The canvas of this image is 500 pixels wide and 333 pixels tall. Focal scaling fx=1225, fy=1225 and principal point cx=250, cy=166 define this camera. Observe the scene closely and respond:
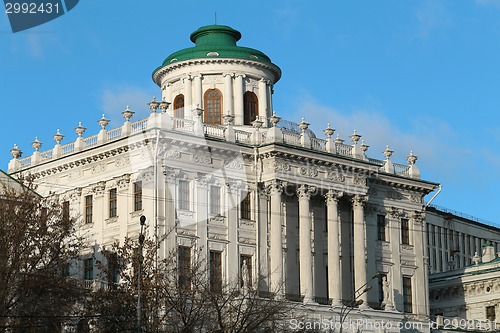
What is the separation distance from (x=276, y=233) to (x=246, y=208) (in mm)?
2244

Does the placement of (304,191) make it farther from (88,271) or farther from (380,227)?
(88,271)

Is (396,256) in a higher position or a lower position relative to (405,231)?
lower

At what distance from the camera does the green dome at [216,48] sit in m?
74.6

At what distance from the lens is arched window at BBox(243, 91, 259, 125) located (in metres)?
74.8

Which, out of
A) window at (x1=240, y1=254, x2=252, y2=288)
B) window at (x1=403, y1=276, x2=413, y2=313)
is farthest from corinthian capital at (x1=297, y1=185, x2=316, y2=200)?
window at (x1=403, y1=276, x2=413, y2=313)

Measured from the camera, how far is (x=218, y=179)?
68438 millimetres

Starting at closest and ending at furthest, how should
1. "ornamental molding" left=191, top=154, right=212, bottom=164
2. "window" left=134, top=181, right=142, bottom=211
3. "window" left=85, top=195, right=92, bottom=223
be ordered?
"window" left=134, top=181, right=142, bottom=211, "ornamental molding" left=191, top=154, right=212, bottom=164, "window" left=85, top=195, right=92, bottom=223

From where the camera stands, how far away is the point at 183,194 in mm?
67000

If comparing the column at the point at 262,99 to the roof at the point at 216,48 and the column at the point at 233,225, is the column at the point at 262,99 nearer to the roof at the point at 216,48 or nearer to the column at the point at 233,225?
the roof at the point at 216,48

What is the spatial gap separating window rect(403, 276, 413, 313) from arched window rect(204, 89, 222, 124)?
1541cm

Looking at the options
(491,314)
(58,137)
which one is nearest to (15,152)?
(58,137)

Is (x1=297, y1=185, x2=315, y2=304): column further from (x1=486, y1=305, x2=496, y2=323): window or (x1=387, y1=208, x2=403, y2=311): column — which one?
(x1=486, y1=305, x2=496, y2=323): window

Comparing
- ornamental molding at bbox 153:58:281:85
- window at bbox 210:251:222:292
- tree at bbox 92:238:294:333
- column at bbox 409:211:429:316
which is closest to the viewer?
tree at bbox 92:238:294:333

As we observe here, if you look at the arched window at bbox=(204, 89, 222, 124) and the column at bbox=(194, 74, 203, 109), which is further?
the arched window at bbox=(204, 89, 222, 124)
